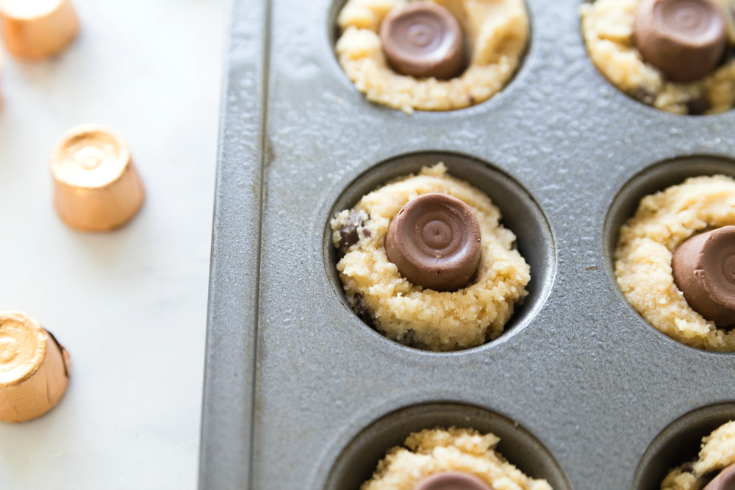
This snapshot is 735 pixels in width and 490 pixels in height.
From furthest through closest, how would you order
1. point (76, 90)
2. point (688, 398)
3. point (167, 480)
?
point (76, 90)
point (167, 480)
point (688, 398)

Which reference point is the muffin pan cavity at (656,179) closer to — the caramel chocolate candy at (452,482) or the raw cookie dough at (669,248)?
the raw cookie dough at (669,248)

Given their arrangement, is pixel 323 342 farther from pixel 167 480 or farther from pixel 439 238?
pixel 167 480

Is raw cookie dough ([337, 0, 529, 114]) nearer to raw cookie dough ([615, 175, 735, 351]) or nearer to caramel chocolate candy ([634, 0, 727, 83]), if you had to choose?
caramel chocolate candy ([634, 0, 727, 83])

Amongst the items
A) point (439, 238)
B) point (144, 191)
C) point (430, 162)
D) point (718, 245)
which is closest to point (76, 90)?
point (144, 191)

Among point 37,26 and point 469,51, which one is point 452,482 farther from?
point 37,26

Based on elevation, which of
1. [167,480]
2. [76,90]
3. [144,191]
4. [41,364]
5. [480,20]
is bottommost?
[167,480]

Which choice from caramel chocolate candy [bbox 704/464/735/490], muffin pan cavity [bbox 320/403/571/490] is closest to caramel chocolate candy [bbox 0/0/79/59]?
muffin pan cavity [bbox 320/403/571/490]

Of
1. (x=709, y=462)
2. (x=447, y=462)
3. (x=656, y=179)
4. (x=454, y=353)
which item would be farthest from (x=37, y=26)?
(x=709, y=462)
